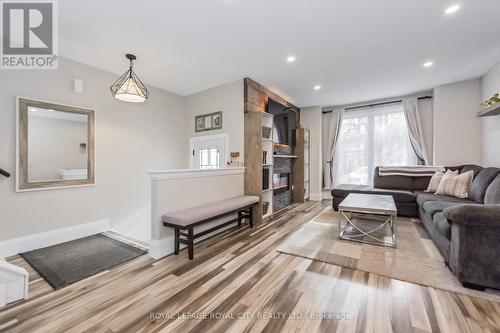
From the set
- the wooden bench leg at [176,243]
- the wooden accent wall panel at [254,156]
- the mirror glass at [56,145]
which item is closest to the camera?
the wooden bench leg at [176,243]

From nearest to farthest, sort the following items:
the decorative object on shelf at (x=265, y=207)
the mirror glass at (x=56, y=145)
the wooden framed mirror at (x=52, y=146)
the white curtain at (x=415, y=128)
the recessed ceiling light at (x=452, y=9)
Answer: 1. the recessed ceiling light at (x=452, y=9)
2. the wooden framed mirror at (x=52, y=146)
3. the mirror glass at (x=56, y=145)
4. the decorative object on shelf at (x=265, y=207)
5. the white curtain at (x=415, y=128)

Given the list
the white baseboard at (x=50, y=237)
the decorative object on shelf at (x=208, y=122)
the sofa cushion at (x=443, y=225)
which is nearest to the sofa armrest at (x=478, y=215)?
the sofa cushion at (x=443, y=225)

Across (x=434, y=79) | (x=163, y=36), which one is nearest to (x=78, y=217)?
(x=163, y=36)

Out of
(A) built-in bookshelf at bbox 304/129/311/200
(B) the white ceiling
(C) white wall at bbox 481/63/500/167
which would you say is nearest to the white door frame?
(B) the white ceiling

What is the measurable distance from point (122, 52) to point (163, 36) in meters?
0.83

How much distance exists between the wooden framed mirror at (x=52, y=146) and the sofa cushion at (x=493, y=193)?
560cm

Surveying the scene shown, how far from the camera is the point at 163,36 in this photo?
8.43ft

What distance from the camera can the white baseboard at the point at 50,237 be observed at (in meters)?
2.58

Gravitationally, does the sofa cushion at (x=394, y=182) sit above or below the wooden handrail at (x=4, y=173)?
below

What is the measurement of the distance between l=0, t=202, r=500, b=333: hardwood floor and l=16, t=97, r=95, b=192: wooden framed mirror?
144cm

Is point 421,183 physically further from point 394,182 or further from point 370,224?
point 370,224

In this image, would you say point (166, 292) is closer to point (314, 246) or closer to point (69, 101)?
point (314, 246)

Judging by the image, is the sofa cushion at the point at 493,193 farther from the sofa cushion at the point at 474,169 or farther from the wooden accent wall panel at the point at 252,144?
the wooden accent wall panel at the point at 252,144

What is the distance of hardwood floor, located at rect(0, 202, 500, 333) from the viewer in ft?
4.74
